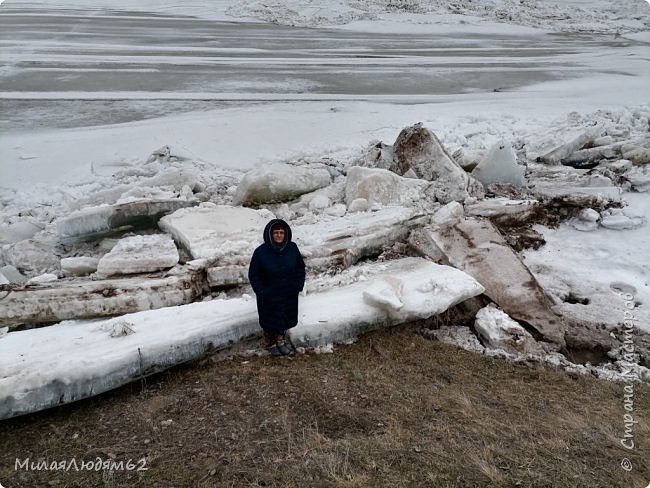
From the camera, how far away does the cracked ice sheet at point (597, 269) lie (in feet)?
17.3

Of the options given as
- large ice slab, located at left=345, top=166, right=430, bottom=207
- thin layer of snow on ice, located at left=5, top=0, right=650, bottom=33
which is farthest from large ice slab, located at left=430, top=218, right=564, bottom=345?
thin layer of snow on ice, located at left=5, top=0, right=650, bottom=33

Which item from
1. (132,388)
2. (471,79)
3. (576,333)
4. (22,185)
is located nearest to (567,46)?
(471,79)

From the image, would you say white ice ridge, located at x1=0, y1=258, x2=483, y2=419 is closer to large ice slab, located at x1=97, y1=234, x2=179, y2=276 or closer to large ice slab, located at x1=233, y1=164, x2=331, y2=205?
large ice slab, located at x1=97, y1=234, x2=179, y2=276

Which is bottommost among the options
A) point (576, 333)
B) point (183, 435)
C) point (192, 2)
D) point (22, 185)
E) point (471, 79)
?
point (576, 333)

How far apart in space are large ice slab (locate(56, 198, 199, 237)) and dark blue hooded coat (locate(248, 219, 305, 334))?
2778mm

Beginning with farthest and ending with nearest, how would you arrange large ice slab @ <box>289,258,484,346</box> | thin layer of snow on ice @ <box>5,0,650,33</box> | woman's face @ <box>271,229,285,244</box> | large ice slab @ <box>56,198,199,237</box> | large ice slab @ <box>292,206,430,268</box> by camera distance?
thin layer of snow on ice @ <box>5,0,650,33</box>
large ice slab @ <box>56,198,199,237</box>
large ice slab @ <box>292,206,430,268</box>
large ice slab @ <box>289,258,484,346</box>
woman's face @ <box>271,229,285,244</box>

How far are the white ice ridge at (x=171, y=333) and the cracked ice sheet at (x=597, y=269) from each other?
52.8 inches

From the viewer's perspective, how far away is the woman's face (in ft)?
13.2

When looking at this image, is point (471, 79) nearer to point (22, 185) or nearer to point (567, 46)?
point (567, 46)

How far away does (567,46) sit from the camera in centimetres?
1816

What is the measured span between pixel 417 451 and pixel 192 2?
25.9 metres

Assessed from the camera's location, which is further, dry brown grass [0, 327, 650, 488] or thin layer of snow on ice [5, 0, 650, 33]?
thin layer of snow on ice [5, 0, 650, 33]

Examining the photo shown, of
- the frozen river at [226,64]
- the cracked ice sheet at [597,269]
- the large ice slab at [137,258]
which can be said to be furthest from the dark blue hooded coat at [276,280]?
the frozen river at [226,64]

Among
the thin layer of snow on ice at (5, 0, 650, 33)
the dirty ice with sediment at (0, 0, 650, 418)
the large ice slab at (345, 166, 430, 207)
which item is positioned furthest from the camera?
the thin layer of snow on ice at (5, 0, 650, 33)
